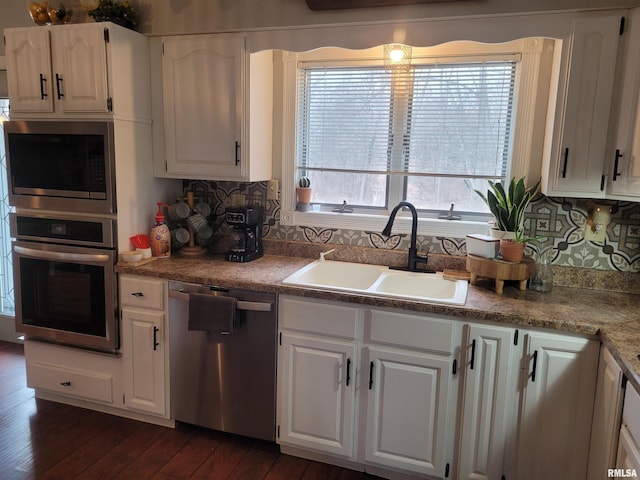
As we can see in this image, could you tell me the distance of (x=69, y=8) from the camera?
9.08 feet

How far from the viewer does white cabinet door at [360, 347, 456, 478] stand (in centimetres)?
209

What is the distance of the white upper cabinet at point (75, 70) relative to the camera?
241 cm

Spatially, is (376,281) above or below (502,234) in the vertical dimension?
below

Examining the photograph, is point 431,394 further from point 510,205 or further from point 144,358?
point 144,358

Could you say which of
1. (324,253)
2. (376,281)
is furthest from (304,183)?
(376,281)

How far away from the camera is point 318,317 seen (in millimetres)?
2215

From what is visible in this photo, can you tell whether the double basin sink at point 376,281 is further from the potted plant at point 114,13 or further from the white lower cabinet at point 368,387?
the potted plant at point 114,13

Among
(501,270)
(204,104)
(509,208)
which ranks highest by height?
(204,104)

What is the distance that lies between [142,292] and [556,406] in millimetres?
2023

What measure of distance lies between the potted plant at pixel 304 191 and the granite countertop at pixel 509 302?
1.37 ft

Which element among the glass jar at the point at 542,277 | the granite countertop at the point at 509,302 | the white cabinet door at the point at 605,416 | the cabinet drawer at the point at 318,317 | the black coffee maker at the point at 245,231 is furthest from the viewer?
the black coffee maker at the point at 245,231

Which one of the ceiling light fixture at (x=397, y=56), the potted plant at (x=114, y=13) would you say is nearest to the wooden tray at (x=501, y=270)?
the ceiling light fixture at (x=397, y=56)

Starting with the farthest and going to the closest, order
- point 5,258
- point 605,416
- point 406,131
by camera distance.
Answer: point 5,258 → point 406,131 → point 605,416

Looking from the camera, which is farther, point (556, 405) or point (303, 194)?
point (303, 194)
